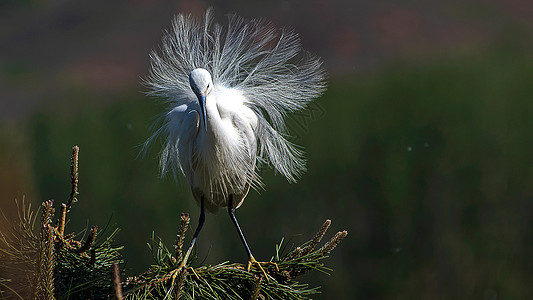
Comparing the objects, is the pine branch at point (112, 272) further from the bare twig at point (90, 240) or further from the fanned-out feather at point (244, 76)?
the fanned-out feather at point (244, 76)

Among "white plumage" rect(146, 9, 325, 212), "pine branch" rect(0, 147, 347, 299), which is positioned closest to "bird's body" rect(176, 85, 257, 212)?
"white plumage" rect(146, 9, 325, 212)

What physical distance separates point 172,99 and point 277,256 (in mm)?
513

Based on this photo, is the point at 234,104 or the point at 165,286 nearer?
the point at 165,286

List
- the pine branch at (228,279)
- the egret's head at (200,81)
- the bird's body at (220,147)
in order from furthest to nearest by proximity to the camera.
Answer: the bird's body at (220,147) < the egret's head at (200,81) < the pine branch at (228,279)

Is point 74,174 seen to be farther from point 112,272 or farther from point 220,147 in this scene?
point 220,147

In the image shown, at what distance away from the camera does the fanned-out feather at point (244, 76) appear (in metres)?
1.17

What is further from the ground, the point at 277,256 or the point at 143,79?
the point at 143,79

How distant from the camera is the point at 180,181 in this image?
1.24 m

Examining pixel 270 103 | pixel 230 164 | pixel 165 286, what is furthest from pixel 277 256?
pixel 270 103

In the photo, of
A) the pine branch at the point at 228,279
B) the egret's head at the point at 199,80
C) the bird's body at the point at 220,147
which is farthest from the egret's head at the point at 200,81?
the pine branch at the point at 228,279

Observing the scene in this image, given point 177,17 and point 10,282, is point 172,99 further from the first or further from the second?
point 10,282

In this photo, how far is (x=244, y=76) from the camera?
125cm

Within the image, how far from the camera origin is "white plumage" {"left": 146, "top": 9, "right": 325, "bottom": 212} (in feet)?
3.56

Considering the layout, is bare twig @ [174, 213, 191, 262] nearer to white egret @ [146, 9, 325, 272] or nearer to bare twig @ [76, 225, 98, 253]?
bare twig @ [76, 225, 98, 253]
